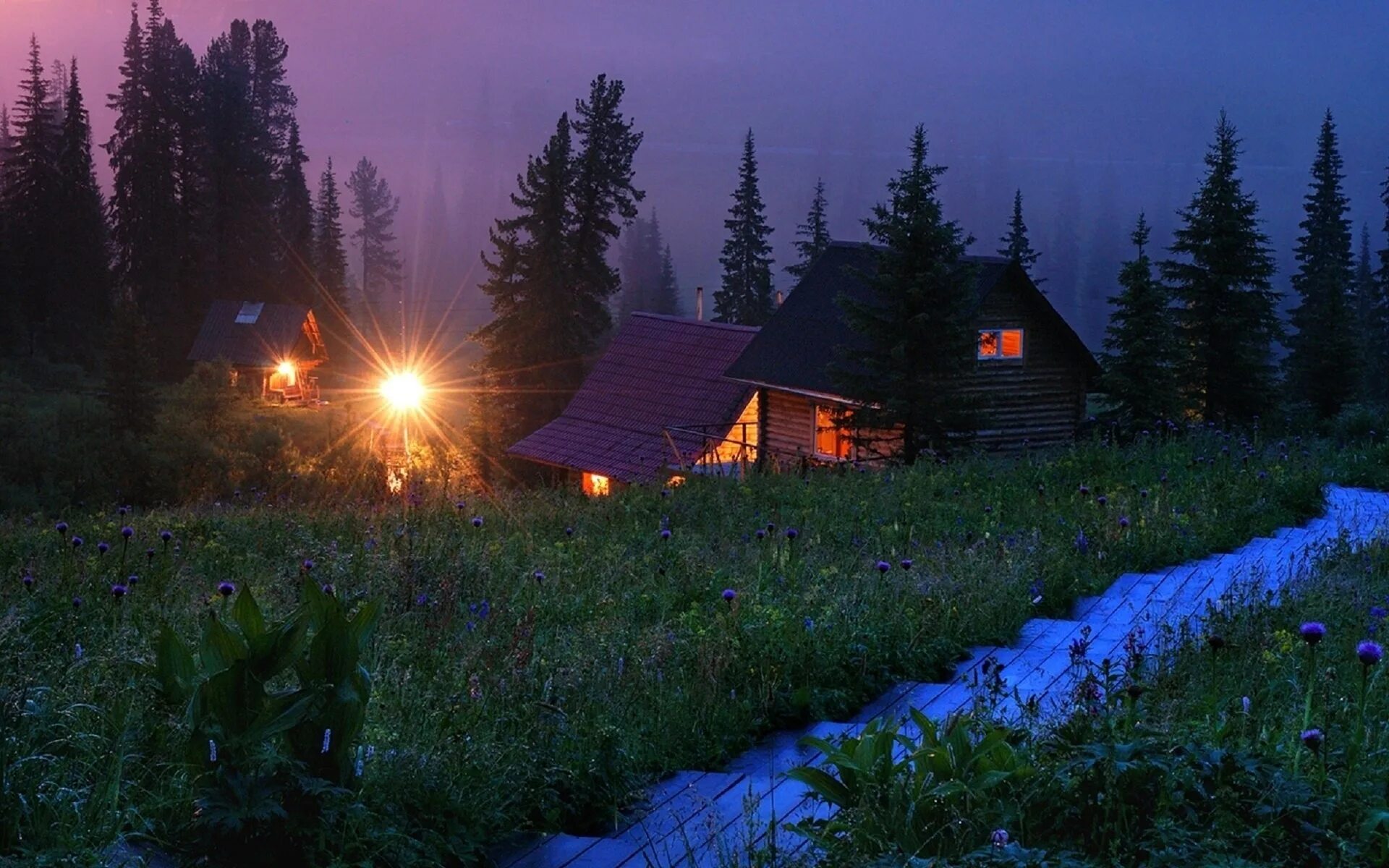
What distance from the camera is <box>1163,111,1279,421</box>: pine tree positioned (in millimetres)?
32031

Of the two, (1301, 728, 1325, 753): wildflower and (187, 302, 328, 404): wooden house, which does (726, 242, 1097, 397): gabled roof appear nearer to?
(1301, 728, 1325, 753): wildflower

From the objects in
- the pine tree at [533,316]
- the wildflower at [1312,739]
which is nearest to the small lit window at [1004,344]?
the pine tree at [533,316]

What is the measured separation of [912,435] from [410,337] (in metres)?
80.9

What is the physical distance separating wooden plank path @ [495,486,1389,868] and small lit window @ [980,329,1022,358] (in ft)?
67.3

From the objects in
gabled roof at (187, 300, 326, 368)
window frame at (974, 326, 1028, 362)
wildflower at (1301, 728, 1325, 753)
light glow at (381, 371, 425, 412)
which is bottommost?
wildflower at (1301, 728, 1325, 753)

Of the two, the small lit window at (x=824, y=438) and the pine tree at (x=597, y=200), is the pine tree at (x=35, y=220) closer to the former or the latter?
the pine tree at (x=597, y=200)

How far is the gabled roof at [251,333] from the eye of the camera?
209 feet

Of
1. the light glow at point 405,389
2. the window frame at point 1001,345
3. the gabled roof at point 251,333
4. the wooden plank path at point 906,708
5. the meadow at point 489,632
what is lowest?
the wooden plank path at point 906,708

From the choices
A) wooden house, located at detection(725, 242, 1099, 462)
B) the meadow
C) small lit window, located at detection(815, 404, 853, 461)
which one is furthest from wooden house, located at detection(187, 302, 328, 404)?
the meadow

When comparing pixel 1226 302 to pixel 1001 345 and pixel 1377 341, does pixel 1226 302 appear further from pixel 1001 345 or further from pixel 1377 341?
pixel 1377 341

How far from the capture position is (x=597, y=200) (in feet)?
148

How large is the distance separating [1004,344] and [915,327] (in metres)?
9.05

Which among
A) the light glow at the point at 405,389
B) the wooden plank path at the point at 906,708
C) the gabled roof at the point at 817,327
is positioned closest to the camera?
the wooden plank path at the point at 906,708

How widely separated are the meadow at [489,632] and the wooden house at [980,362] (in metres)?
18.1
